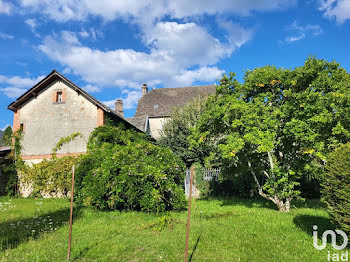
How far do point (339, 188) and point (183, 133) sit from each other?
599 inches

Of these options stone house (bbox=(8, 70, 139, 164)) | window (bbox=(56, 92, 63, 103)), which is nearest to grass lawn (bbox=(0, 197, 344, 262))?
stone house (bbox=(8, 70, 139, 164))

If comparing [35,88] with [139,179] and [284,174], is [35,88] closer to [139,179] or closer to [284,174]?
[139,179]

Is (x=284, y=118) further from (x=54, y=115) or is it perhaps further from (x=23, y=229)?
(x=54, y=115)

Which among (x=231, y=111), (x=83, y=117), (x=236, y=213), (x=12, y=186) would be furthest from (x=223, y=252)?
(x=12, y=186)

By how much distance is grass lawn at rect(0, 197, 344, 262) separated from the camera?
4.58m

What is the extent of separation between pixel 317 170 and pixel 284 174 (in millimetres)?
1172

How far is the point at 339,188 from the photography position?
4.57m

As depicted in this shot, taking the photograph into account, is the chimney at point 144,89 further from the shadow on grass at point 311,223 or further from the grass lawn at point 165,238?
the shadow on grass at point 311,223

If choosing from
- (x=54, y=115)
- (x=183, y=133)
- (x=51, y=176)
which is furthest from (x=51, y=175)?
(x=183, y=133)

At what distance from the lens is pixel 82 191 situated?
9.03 meters

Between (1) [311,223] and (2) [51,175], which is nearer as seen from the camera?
(1) [311,223]

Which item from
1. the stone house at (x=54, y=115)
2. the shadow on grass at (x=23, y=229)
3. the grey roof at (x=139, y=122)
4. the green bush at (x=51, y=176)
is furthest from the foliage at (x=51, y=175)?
the grey roof at (x=139, y=122)

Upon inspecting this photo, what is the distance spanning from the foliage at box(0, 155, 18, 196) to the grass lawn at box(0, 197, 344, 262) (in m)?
8.05

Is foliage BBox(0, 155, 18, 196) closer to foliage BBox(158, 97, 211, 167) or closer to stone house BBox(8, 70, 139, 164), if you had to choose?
stone house BBox(8, 70, 139, 164)
